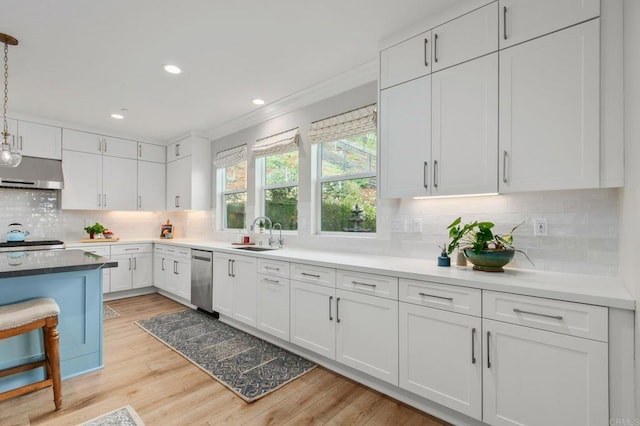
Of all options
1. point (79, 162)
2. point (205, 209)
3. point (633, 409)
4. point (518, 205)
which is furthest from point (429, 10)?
point (79, 162)

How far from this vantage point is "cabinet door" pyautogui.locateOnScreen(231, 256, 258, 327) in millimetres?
3068

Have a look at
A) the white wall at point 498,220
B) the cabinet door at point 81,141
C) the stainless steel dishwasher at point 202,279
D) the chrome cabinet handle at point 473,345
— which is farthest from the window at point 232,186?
the chrome cabinet handle at point 473,345

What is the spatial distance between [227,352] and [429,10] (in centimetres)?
312

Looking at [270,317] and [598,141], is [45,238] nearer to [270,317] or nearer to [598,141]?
[270,317]

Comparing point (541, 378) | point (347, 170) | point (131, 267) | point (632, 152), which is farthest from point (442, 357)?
point (131, 267)

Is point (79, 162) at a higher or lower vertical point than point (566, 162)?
higher

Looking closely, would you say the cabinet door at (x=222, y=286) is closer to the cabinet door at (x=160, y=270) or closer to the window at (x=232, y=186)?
the window at (x=232, y=186)

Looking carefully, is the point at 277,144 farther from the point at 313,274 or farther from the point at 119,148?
the point at 119,148

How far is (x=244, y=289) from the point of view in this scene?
10.4ft

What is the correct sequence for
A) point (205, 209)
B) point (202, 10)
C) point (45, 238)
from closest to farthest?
point (202, 10)
point (45, 238)
point (205, 209)

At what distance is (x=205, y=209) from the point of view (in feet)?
16.1

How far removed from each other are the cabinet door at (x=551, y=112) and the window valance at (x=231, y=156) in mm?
3228

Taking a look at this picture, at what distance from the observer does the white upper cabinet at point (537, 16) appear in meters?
1.62

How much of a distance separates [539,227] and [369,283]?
114cm
